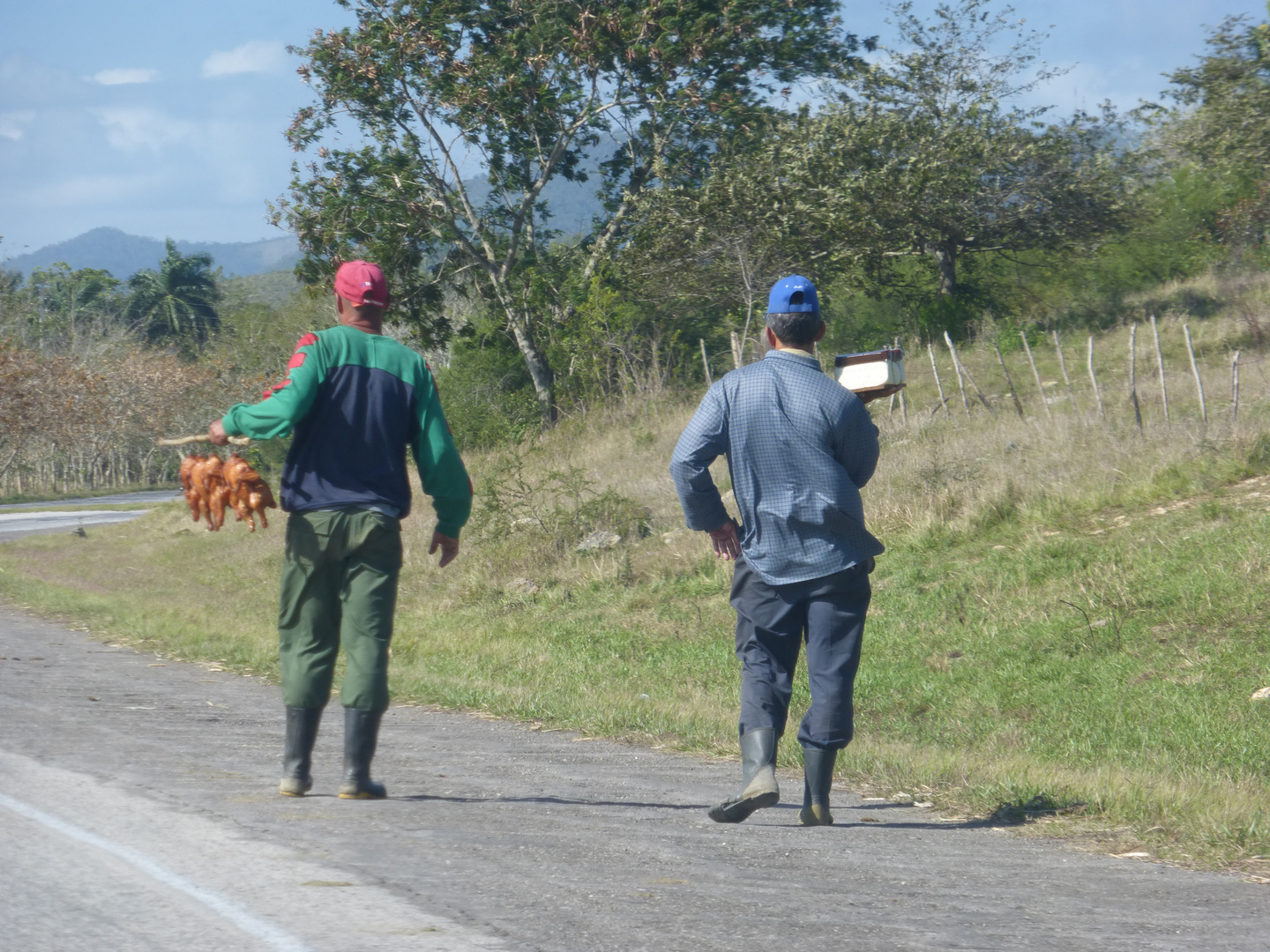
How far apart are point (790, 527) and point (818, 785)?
100cm

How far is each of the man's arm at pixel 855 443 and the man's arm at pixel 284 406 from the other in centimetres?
200

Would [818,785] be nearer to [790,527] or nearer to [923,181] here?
[790,527]

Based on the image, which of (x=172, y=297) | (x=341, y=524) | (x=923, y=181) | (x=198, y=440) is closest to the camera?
(x=341, y=524)

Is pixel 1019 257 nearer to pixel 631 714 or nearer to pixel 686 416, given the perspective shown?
pixel 686 416

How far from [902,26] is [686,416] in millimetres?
12477

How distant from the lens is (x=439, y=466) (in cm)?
499

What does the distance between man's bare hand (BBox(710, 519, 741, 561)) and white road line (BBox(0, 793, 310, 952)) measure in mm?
2251

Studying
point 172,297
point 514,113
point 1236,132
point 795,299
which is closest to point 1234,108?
point 1236,132

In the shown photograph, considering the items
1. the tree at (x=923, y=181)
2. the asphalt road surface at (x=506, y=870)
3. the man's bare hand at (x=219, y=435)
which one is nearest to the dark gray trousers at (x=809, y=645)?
the asphalt road surface at (x=506, y=870)

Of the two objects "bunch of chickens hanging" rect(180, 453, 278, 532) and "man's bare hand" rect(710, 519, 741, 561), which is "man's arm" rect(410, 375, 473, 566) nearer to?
"bunch of chickens hanging" rect(180, 453, 278, 532)

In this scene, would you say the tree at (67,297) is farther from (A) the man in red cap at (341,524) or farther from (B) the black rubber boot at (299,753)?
Answer: (B) the black rubber boot at (299,753)

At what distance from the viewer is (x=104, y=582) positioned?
720 inches

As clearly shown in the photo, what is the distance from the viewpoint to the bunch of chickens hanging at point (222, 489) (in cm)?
538

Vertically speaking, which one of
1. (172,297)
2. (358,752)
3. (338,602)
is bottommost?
(358,752)
